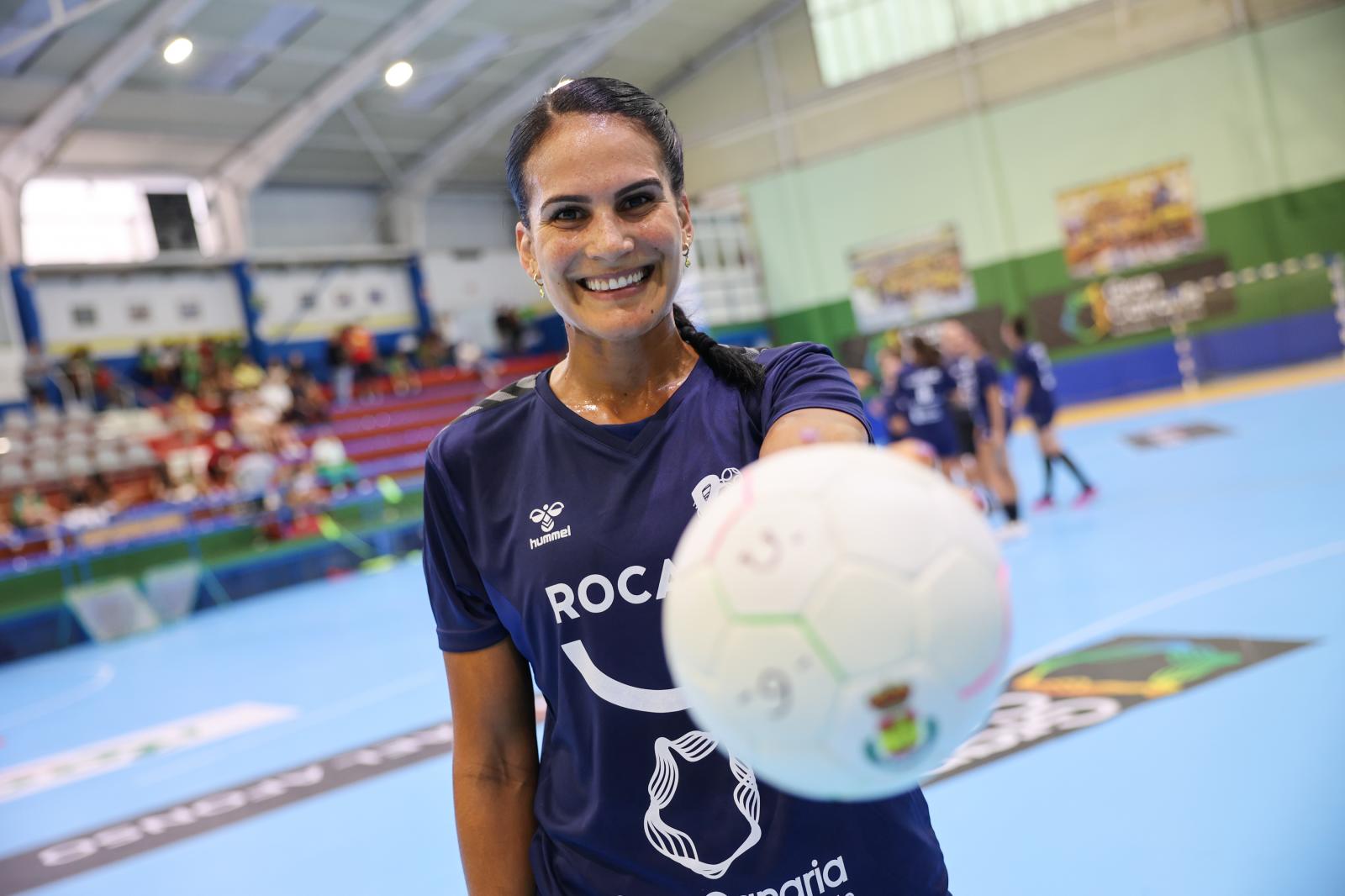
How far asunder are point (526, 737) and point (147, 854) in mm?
3858

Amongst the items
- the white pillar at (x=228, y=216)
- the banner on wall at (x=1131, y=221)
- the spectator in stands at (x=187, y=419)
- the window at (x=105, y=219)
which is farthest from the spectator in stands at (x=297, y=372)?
the banner on wall at (x=1131, y=221)

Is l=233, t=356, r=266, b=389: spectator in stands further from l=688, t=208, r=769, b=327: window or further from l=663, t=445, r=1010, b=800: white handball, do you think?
l=663, t=445, r=1010, b=800: white handball

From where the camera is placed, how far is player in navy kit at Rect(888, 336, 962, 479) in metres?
8.45

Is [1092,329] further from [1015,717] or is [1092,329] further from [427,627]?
[1015,717]

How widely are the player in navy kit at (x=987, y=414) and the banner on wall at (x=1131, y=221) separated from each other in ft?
37.8

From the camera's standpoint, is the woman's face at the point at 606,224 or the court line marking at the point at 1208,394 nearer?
the woman's face at the point at 606,224

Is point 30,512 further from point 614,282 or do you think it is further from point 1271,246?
point 1271,246

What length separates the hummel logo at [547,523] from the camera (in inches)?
56.6

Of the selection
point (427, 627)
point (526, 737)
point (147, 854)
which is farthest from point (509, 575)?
point (427, 627)

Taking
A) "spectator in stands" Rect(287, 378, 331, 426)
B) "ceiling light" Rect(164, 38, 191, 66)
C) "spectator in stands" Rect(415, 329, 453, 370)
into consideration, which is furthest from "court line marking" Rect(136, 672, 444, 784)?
"spectator in stands" Rect(415, 329, 453, 370)

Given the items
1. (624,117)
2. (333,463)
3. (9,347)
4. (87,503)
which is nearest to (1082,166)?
(333,463)

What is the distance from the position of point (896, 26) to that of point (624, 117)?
20766 mm

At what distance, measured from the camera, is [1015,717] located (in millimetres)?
4312

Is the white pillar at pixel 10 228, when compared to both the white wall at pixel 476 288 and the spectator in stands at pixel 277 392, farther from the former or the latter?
the white wall at pixel 476 288
